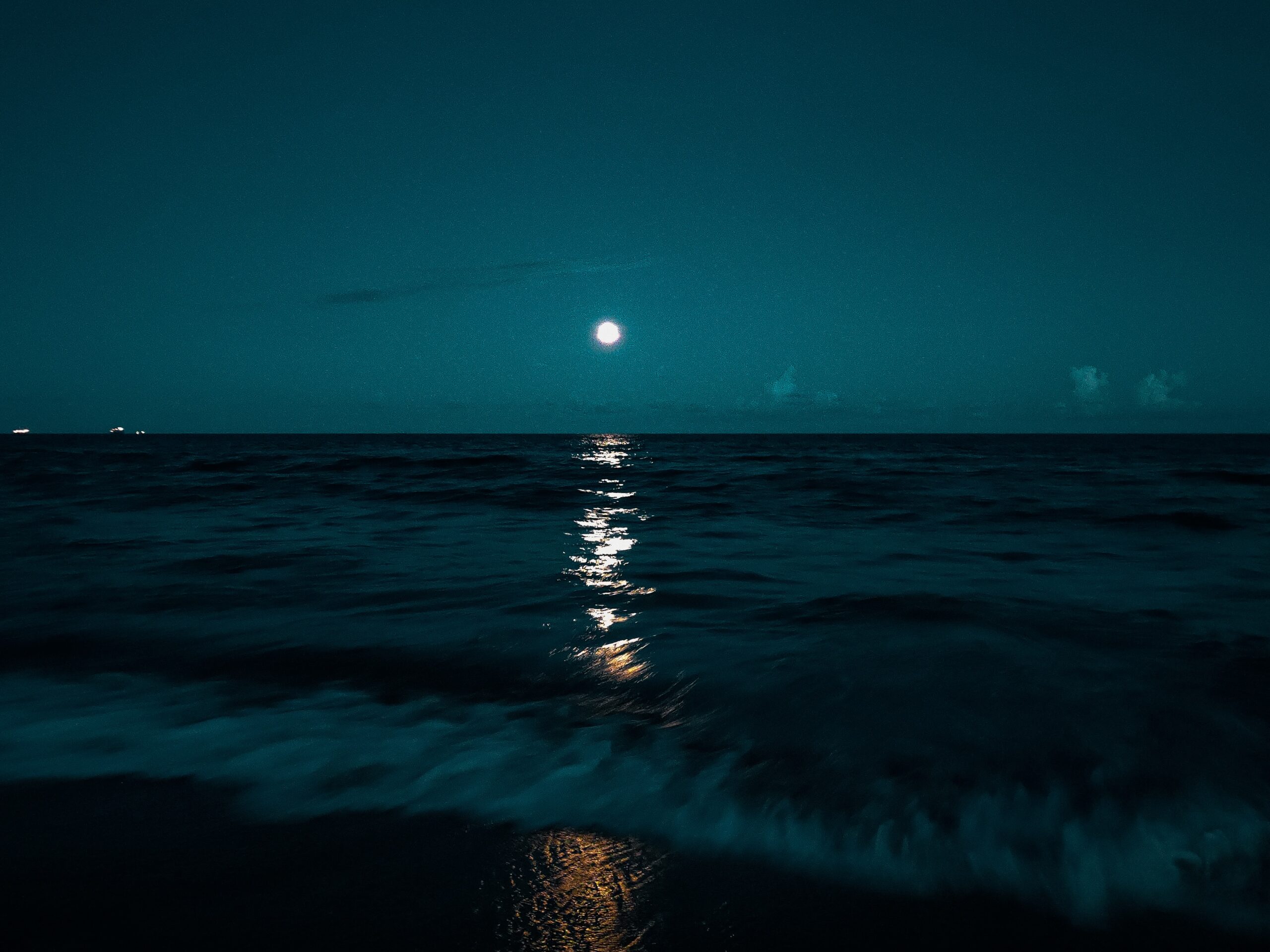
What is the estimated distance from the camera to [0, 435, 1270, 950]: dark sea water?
224cm

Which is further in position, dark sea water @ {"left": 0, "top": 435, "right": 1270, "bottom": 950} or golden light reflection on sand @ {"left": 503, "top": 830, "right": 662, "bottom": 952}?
dark sea water @ {"left": 0, "top": 435, "right": 1270, "bottom": 950}

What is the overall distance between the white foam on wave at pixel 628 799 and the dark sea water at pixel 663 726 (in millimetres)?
15

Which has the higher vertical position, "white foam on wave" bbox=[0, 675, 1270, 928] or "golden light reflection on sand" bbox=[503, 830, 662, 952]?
"golden light reflection on sand" bbox=[503, 830, 662, 952]

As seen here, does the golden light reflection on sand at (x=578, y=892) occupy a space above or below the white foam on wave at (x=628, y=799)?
above

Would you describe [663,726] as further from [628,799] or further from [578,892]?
[578,892]

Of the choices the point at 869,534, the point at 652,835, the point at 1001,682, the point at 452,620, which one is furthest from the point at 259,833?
the point at 869,534

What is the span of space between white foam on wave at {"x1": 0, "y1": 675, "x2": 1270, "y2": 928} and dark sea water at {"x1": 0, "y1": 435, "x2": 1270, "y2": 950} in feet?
0.05

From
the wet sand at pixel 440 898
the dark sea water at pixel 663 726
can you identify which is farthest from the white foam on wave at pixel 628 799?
the wet sand at pixel 440 898

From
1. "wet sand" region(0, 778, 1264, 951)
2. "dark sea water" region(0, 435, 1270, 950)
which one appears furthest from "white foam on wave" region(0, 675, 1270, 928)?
"wet sand" region(0, 778, 1264, 951)

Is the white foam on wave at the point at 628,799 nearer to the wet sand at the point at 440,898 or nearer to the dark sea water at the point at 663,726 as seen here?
the dark sea water at the point at 663,726

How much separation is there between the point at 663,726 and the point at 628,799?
76cm

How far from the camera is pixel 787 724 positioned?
3.45m

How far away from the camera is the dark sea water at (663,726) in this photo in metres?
2.24

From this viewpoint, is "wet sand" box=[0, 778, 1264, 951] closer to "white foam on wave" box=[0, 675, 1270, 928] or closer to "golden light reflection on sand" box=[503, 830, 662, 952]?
"golden light reflection on sand" box=[503, 830, 662, 952]
